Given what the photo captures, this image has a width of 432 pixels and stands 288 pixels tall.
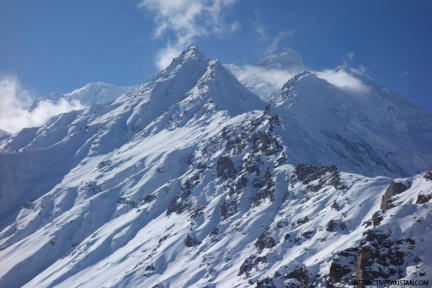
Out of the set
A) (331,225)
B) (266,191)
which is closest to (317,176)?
(266,191)

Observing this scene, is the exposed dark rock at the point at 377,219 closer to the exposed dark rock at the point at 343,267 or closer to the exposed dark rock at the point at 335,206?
the exposed dark rock at the point at 343,267

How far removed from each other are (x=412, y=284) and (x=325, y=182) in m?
76.1

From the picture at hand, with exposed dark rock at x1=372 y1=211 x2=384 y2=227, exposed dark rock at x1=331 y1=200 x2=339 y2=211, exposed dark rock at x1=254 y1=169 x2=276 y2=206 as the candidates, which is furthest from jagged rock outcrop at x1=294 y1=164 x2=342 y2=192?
exposed dark rock at x1=372 y1=211 x2=384 y2=227

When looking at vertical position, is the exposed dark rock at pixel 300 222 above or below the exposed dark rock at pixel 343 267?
above

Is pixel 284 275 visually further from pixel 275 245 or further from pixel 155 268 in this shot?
pixel 155 268

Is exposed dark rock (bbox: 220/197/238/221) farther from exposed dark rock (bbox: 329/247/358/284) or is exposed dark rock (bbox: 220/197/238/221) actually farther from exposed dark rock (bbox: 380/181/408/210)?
exposed dark rock (bbox: 329/247/358/284)

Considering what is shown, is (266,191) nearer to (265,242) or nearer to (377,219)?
(265,242)

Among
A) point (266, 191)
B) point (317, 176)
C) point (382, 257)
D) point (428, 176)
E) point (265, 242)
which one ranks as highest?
point (266, 191)

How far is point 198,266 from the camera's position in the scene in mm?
160875

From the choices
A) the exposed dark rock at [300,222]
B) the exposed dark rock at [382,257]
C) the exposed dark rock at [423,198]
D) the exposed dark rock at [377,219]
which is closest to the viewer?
the exposed dark rock at [382,257]

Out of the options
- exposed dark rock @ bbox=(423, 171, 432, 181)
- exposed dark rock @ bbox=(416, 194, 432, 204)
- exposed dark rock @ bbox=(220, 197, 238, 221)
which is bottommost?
exposed dark rock @ bbox=(416, 194, 432, 204)

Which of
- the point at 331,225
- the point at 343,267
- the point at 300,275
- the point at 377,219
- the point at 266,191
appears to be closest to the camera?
the point at 343,267

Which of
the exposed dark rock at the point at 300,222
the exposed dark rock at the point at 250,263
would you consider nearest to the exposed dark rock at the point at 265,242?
the exposed dark rock at the point at 250,263

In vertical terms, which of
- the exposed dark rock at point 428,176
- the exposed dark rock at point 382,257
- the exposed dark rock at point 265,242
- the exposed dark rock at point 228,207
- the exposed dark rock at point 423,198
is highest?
the exposed dark rock at point 228,207
